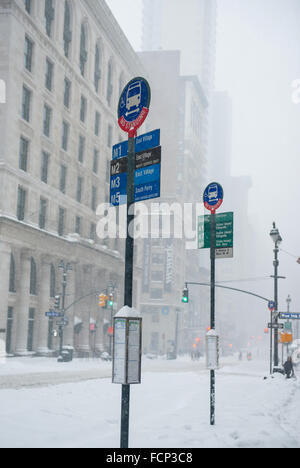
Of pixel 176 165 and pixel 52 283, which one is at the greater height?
pixel 176 165

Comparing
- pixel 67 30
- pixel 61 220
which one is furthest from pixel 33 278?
pixel 67 30

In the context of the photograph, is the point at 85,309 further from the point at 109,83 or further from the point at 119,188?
the point at 119,188

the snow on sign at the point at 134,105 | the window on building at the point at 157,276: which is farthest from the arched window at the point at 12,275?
the window on building at the point at 157,276

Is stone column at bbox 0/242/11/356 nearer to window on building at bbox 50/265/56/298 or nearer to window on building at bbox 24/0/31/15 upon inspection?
window on building at bbox 50/265/56/298

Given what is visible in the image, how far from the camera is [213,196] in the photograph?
14867 mm

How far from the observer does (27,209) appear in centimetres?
4850

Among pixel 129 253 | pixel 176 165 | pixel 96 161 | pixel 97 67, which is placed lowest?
pixel 129 253

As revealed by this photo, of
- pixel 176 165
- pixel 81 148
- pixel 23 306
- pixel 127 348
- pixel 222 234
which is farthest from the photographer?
pixel 176 165

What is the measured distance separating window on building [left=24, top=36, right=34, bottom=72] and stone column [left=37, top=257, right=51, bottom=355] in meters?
17.1

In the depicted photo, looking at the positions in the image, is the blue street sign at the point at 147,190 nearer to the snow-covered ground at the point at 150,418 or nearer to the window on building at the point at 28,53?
the snow-covered ground at the point at 150,418

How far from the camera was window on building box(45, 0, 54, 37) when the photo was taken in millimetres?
54312

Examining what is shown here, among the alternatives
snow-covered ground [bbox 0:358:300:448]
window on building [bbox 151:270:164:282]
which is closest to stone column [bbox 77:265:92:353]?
snow-covered ground [bbox 0:358:300:448]

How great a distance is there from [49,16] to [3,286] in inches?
1045

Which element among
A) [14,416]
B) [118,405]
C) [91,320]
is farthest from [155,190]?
[91,320]
